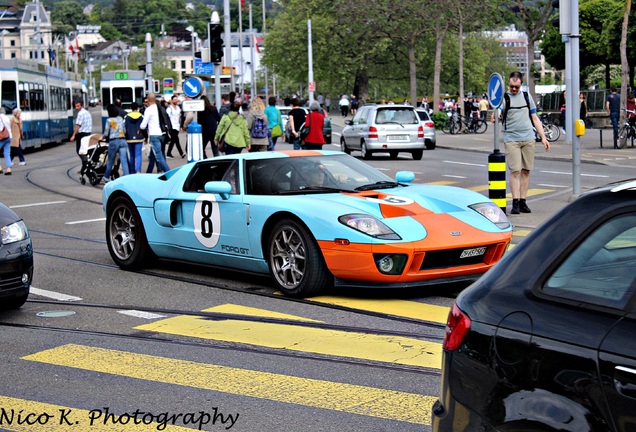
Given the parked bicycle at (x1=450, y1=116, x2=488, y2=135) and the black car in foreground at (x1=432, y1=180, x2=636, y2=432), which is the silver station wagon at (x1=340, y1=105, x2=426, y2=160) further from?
the black car in foreground at (x1=432, y1=180, x2=636, y2=432)

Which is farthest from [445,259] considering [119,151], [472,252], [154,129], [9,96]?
[9,96]

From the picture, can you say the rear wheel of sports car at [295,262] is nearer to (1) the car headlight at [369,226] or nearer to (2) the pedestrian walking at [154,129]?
(1) the car headlight at [369,226]

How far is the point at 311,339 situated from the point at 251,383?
1300 mm

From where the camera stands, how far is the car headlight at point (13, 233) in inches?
331

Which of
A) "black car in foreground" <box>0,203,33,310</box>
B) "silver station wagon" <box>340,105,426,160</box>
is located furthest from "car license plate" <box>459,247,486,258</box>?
"silver station wagon" <box>340,105,426,160</box>

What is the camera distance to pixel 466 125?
49.4 meters

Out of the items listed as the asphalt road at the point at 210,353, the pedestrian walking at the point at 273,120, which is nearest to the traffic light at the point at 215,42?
the pedestrian walking at the point at 273,120

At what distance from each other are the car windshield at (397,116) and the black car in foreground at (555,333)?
27003mm

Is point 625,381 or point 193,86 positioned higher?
point 193,86

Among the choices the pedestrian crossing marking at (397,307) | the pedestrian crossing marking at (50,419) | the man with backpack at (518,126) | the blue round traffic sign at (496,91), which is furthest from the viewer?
the blue round traffic sign at (496,91)

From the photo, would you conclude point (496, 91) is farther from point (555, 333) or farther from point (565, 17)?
point (555, 333)

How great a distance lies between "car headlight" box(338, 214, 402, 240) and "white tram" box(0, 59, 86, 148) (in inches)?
1154

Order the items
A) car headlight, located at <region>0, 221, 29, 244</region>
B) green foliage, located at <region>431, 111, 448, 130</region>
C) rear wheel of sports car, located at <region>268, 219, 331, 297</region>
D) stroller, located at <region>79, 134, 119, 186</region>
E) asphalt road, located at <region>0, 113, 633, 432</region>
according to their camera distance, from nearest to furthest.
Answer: asphalt road, located at <region>0, 113, 633, 432</region>, car headlight, located at <region>0, 221, 29, 244</region>, rear wheel of sports car, located at <region>268, 219, 331, 297</region>, stroller, located at <region>79, 134, 119, 186</region>, green foliage, located at <region>431, 111, 448, 130</region>

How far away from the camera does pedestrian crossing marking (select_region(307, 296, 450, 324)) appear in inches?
321
